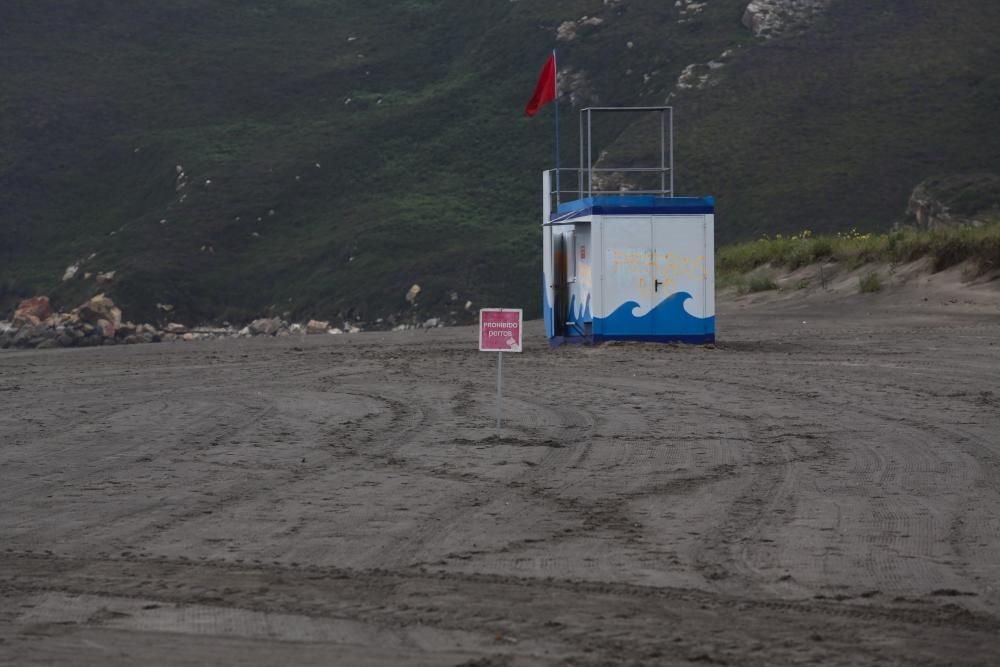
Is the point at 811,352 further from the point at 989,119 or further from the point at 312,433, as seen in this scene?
the point at 989,119

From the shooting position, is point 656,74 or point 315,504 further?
point 656,74

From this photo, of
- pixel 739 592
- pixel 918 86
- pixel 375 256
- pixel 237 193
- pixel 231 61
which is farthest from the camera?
pixel 231 61

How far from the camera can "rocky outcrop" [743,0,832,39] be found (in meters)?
80.5

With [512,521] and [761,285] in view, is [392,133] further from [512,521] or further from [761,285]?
[512,521]

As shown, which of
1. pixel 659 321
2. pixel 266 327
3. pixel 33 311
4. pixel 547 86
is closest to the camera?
pixel 659 321

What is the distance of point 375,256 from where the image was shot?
216 feet

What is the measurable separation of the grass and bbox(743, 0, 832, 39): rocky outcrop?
39.0m

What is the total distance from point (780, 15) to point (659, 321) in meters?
58.5

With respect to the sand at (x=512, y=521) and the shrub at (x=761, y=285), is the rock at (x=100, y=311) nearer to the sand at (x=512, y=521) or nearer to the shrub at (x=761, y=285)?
the shrub at (x=761, y=285)

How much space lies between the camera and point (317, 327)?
5728cm

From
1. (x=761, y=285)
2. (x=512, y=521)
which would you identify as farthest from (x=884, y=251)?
(x=512, y=521)

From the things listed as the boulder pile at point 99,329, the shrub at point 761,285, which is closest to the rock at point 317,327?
the boulder pile at point 99,329

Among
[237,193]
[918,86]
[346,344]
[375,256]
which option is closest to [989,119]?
[918,86]

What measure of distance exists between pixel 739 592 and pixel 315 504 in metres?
3.95
